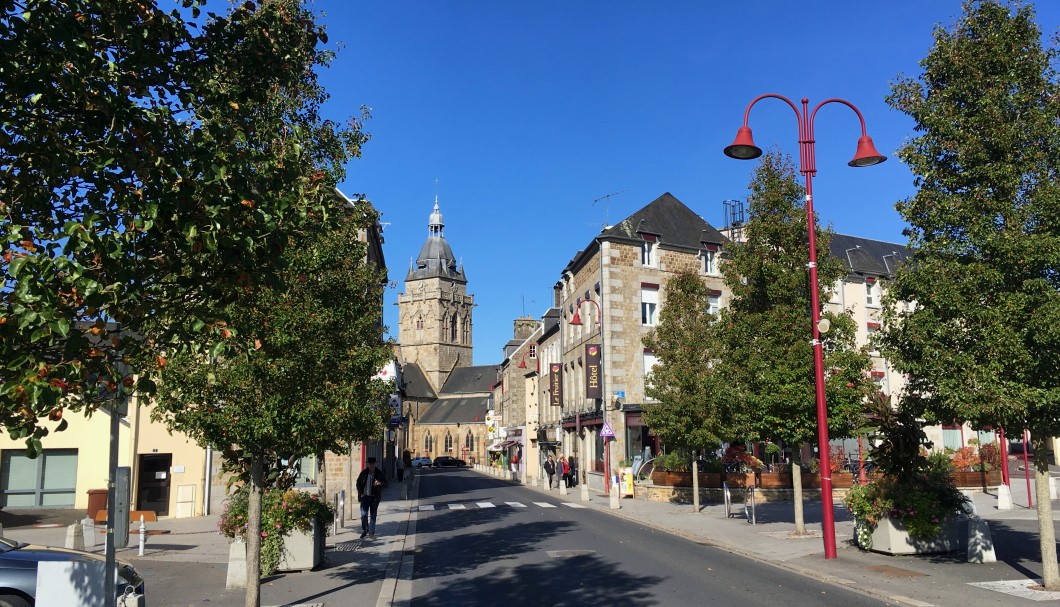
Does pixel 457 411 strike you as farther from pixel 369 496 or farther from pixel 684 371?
pixel 369 496

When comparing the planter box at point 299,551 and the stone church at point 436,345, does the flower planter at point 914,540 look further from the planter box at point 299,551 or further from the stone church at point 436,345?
the stone church at point 436,345

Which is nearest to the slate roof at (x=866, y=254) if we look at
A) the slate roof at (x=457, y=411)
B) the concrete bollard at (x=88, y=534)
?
the concrete bollard at (x=88, y=534)

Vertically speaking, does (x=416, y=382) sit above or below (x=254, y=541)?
above

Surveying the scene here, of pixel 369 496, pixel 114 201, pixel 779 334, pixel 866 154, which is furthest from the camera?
pixel 369 496

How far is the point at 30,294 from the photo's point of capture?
13.1 feet

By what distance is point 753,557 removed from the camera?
14.4m

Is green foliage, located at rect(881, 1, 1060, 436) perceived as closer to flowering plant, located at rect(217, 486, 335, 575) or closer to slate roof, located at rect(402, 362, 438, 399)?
flowering plant, located at rect(217, 486, 335, 575)

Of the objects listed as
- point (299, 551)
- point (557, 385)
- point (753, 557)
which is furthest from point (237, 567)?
point (557, 385)

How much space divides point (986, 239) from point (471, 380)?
10878cm

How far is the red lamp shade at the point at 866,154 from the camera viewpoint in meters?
13.0

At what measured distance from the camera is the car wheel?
848cm

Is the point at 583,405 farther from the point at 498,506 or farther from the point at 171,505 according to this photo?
the point at 171,505

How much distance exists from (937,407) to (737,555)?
16.7 ft

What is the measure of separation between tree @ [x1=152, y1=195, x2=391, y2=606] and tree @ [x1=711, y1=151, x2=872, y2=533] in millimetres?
9179
